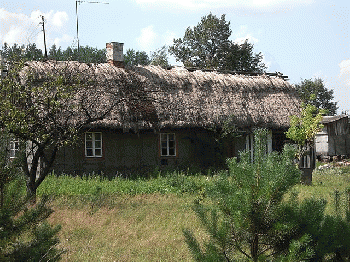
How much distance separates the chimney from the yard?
6058 mm

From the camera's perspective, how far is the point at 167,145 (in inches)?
767

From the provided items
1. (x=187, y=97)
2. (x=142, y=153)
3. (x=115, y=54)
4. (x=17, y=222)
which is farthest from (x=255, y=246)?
(x=115, y=54)

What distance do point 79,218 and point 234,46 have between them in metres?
28.4

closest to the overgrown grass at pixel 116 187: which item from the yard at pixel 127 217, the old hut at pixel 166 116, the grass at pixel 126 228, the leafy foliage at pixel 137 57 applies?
the yard at pixel 127 217

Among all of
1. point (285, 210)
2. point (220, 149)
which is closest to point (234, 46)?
point (220, 149)

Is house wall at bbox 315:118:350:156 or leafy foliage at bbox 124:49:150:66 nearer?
house wall at bbox 315:118:350:156

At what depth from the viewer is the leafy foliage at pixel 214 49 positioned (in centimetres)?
3609

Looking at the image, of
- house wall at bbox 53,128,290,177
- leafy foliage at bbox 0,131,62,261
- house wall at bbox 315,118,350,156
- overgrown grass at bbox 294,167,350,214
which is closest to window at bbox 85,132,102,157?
house wall at bbox 53,128,290,177

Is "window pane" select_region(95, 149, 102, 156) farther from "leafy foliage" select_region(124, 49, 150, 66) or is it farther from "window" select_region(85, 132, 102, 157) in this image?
"leafy foliage" select_region(124, 49, 150, 66)

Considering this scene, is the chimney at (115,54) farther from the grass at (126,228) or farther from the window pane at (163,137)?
the grass at (126,228)

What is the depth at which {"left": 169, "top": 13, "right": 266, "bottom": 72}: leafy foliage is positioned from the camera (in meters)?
36.1

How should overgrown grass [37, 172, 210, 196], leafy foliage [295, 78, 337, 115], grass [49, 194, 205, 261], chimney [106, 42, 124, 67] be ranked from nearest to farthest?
grass [49, 194, 205, 261] → overgrown grass [37, 172, 210, 196] → chimney [106, 42, 124, 67] → leafy foliage [295, 78, 337, 115]

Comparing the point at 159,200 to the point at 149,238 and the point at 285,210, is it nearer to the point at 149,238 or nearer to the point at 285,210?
the point at 149,238

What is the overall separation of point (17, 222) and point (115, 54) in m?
15.3
